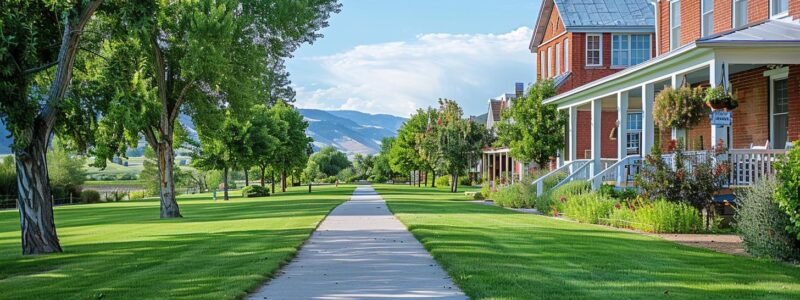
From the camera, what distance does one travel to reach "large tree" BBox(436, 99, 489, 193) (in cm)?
4881

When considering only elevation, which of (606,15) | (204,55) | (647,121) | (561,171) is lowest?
(561,171)

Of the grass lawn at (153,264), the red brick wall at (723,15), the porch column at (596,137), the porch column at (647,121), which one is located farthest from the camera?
the porch column at (596,137)

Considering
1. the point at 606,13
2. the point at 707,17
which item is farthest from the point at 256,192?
the point at 707,17

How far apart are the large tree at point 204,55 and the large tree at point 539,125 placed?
9.68 meters

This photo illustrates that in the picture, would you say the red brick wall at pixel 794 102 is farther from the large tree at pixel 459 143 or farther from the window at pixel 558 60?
the large tree at pixel 459 143

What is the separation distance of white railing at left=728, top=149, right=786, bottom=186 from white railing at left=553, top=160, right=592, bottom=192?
27.4 feet

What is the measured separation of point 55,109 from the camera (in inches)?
579

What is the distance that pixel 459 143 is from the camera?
48.9m

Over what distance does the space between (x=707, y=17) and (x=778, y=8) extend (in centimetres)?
350

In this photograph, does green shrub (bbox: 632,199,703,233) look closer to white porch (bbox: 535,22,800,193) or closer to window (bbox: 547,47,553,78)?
white porch (bbox: 535,22,800,193)

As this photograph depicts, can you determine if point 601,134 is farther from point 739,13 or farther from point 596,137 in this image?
point 739,13

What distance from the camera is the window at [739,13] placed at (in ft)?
68.9

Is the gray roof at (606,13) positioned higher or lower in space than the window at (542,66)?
higher

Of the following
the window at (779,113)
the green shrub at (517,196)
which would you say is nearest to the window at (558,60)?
the green shrub at (517,196)
